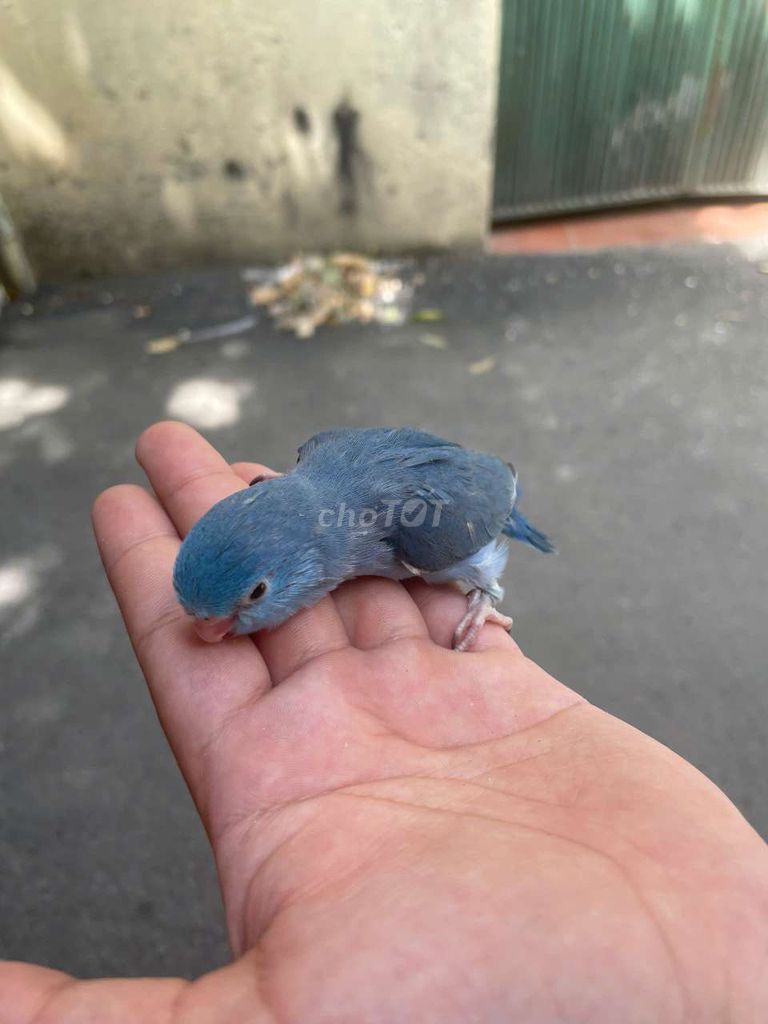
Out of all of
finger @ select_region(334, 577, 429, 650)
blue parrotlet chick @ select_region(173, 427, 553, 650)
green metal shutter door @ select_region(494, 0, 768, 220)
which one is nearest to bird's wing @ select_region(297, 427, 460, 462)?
blue parrotlet chick @ select_region(173, 427, 553, 650)

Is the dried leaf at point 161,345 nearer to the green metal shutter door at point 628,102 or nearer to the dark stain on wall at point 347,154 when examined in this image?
the dark stain on wall at point 347,154

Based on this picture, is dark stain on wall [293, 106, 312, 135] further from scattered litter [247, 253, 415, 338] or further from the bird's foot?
the bird's foot

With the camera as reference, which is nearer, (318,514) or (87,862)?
(318,514)

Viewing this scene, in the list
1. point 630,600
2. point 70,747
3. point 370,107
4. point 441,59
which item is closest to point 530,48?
point 441,59

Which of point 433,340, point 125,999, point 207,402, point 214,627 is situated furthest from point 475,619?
point 433,340

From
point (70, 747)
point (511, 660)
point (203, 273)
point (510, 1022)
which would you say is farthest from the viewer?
point (203, 273)

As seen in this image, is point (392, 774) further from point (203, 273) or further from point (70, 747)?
point (203, 273)

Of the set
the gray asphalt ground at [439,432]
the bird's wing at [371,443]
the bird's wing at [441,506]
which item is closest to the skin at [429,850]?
the bird's wing at [441,506]

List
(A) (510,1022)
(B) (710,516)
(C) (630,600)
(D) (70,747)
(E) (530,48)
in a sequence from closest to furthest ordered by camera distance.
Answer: (A) (510,1022) < (D) (70,747) < (C) (630,600) < (B) (710,516) < (E) (530,48)
